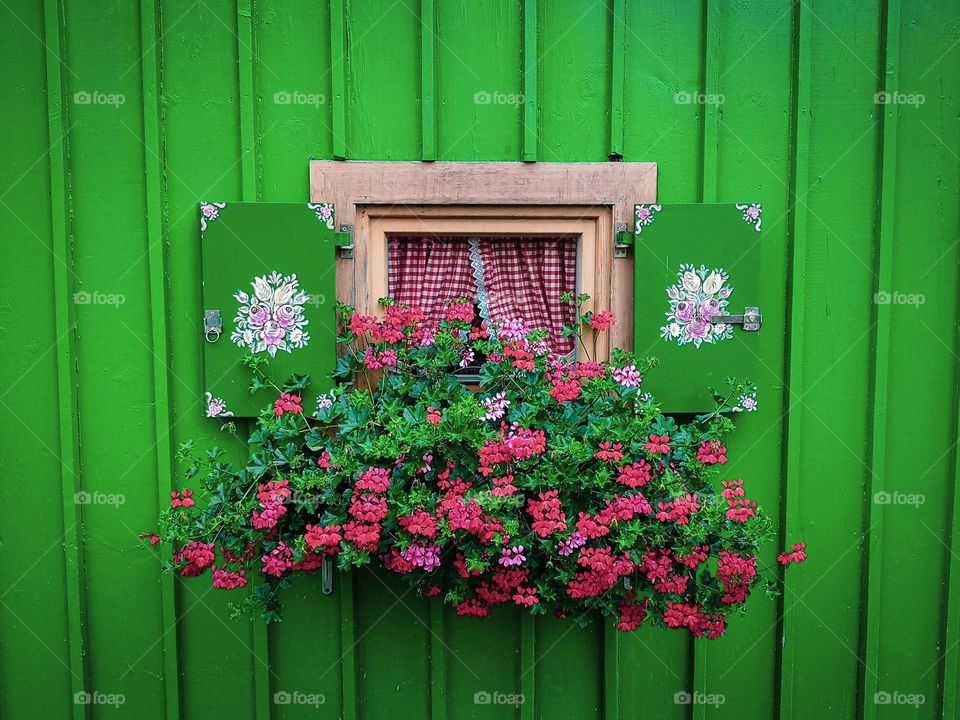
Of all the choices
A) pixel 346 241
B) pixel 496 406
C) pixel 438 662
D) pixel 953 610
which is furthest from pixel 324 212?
pixel 953 610

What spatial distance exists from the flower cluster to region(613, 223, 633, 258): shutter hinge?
20.1 inches

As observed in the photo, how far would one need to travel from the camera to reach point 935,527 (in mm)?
2977

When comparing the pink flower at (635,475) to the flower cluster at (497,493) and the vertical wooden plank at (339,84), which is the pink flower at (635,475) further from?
the vertical wooden plank at (339,84)

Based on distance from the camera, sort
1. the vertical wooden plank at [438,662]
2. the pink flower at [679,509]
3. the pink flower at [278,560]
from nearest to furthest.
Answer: the pink flower at [679,509], the pink flower at [278,560], the vertical wooden plank at [438,662]

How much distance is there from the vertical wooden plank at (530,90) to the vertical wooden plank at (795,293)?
1067 millimetres

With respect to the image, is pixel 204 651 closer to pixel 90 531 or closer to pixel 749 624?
pixel 90 531

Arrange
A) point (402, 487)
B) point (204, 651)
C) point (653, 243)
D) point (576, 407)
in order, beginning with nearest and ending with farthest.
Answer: point (402, 487) → point (576, 407) → point (653, 243) → point (204, 651)

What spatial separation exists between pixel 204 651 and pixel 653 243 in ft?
8.22

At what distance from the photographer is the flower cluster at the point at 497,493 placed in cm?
223

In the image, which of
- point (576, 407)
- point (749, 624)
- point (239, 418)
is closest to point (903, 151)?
point (576, 407)

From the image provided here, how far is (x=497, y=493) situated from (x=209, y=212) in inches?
61.6

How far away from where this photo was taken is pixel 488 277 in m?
2.87

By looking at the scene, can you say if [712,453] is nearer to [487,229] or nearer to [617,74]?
[487,229]

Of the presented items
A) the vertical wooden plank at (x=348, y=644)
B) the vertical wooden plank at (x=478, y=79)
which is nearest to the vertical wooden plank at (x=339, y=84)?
the vertical wooden plank at (x=478, y=79)
